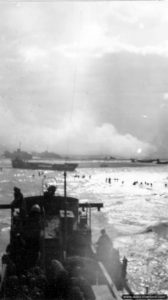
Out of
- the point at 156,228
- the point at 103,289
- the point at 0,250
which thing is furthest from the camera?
the point at 156,228

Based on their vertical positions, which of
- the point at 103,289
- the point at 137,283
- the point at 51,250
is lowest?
the point at 137,283

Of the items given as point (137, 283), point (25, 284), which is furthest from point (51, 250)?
point (137, 283)

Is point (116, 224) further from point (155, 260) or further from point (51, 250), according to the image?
point (51, 250)

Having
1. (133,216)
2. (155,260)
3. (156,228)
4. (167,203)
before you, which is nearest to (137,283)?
(155,260)

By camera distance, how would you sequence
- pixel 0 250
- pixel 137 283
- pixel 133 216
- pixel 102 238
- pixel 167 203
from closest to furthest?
1. pixel 102 238
2. pixel 137 283
3. pixel 0 250
4. pixel 133 216
5. pixel 167 203

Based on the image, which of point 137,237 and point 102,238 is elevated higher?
point 102,238

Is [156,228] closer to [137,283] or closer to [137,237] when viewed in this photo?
[137,237]

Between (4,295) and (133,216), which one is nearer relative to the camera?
(4,295)
